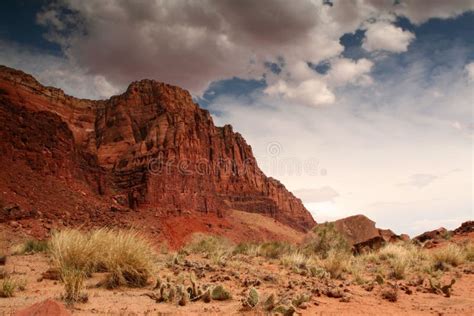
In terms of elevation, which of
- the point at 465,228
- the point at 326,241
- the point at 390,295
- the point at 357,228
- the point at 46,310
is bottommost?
the point at 390,295

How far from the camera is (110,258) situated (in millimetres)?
7605

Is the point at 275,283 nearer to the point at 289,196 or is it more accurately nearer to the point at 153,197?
the point at 153,197

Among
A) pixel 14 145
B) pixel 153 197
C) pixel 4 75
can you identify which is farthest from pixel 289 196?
pixel 14 145

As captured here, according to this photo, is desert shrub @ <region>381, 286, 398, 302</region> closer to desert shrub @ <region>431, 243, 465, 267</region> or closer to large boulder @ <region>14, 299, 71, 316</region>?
large boulder @ <region>14, 299, 71, 316</region>

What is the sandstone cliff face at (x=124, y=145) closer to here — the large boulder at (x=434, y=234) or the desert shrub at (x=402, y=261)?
the desert shrub at (x=402, y=261)

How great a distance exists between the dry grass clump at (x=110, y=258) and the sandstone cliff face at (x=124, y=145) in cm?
3578

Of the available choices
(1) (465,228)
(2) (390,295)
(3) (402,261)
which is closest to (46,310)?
(2) (390,295)

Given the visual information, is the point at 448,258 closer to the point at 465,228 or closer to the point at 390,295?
the point at 390,295

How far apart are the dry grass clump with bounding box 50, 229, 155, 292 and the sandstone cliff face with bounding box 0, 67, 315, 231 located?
35781 millimetres

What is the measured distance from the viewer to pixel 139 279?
7.51 meters

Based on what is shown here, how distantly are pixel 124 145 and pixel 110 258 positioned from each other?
2955 inches

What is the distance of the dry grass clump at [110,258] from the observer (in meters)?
7.44

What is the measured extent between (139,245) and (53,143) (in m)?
44.6

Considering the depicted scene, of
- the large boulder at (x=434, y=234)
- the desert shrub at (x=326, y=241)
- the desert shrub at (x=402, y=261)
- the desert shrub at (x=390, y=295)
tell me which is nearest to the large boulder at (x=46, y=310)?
the desert shrub at (x=390, y=295)
